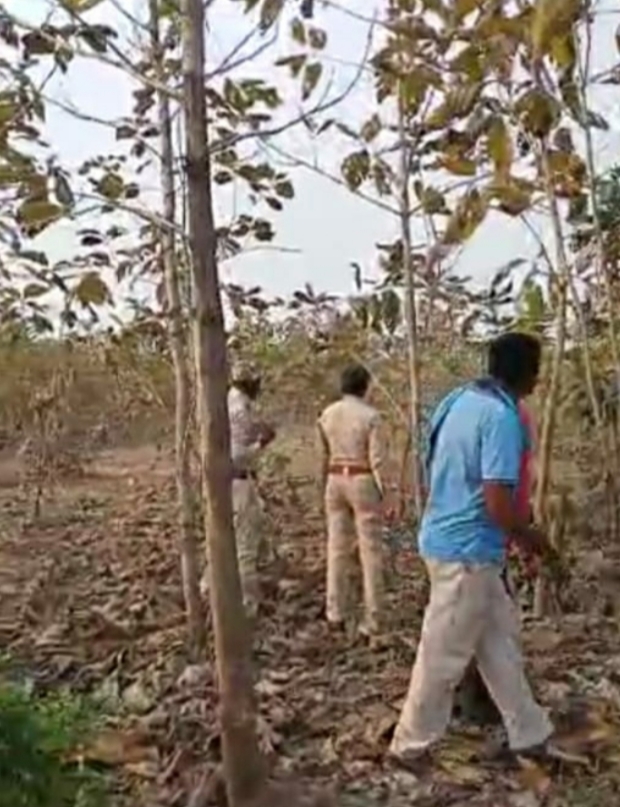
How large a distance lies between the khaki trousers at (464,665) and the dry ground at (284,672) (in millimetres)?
143

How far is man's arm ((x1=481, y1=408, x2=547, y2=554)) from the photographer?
545 centimetres

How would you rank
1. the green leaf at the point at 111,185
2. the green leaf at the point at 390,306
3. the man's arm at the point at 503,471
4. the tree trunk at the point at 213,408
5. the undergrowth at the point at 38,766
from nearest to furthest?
1. the undergrowth at the point at 38,766
2. the tree trunk at the point at 213,408
3. the man's arm at the point at 503,471
4. the green leaf at the point at 111,185
5. the green leaf at the point at 390,306

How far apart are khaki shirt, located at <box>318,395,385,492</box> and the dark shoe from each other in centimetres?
250

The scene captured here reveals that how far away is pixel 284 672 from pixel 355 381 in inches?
64.5

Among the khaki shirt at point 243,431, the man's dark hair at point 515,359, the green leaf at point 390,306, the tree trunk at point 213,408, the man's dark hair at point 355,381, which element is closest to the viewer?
the tree trunk at point 213,408

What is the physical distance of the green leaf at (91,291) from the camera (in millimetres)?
4754

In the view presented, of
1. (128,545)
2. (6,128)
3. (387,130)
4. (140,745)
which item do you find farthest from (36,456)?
(6,128)

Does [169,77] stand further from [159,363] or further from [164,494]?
[164,494]

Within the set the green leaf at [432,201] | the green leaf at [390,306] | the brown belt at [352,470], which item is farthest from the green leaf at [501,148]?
the brown belt at [352,470]

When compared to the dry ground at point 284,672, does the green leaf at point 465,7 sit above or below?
above

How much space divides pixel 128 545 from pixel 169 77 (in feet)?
20.1

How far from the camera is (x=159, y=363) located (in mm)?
10742

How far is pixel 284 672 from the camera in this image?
23.7ft

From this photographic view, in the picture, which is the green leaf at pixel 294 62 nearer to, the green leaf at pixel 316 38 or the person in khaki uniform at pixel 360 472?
the green leaf at pixel 316 38
